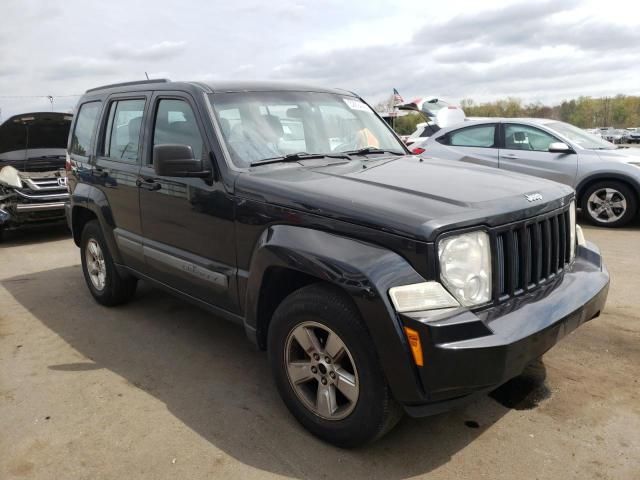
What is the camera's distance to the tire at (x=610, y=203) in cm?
775

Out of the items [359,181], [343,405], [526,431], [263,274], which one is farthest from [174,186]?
[526,431]

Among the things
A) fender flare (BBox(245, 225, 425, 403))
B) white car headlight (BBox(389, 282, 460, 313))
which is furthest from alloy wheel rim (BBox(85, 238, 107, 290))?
white car headlight (BBox(389, 282, 460, 313))

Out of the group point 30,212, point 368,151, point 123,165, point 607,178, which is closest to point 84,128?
point 123,165

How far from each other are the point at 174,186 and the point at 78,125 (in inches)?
90.2

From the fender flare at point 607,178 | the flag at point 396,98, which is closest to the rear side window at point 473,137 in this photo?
the fender flare at point 607,178

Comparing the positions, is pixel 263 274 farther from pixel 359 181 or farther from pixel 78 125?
pixel 78 125

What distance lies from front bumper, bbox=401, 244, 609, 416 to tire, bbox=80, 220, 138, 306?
3.29 metres

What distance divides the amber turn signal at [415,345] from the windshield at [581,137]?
708 cm

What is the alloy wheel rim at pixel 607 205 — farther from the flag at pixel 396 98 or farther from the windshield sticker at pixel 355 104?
the flag at pixel 396 98

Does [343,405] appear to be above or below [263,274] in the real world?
below

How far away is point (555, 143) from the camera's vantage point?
26.5 ft

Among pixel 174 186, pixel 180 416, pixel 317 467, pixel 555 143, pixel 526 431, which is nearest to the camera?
pixel 317 467

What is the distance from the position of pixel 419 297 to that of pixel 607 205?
678 cm

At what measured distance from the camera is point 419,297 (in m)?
2.31
